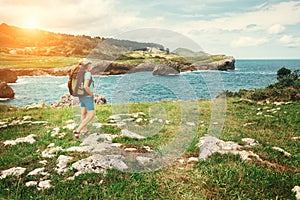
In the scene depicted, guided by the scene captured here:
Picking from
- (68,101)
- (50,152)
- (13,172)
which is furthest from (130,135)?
(68,101)

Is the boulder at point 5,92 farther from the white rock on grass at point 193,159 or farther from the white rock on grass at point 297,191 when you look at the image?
the white rock on grass at point 297,191

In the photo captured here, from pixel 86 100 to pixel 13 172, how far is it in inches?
164

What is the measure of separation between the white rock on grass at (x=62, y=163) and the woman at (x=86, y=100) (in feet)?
8.19

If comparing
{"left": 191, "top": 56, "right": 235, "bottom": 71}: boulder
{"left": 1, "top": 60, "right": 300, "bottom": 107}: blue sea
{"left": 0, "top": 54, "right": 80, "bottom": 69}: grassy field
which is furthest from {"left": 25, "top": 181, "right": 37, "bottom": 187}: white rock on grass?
{"left": 0, "top": 54, "right": 80, "bottom": 69}: grassy field

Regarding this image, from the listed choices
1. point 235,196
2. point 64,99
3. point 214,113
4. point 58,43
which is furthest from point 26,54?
point 235,196

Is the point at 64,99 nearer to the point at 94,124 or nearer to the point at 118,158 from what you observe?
the point at 94,124

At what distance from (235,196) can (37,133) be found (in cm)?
906

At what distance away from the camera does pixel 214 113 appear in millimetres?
17906

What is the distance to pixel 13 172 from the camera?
7.36m

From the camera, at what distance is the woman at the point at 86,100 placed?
33.0 ft

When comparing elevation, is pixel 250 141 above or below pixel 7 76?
below

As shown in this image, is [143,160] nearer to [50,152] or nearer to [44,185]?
[44,185]

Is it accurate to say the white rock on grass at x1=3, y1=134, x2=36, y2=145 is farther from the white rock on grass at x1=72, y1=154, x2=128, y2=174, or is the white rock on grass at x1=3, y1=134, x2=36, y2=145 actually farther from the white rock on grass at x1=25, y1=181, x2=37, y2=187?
the white rock on grass at x1=25, y1=181, x2=37, y2=187

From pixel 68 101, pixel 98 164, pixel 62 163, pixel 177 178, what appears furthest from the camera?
pixel 68 101
